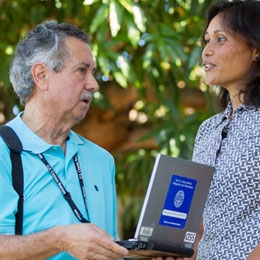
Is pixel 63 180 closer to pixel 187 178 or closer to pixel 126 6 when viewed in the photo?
pixel 187 178

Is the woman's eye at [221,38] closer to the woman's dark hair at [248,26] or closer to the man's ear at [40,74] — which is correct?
the woman's dark hair at [248,26]

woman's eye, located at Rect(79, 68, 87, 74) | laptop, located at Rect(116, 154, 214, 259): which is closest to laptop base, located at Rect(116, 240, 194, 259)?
laptop, located at Rect(116, 154, 214, 259)

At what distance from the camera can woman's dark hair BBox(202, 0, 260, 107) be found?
370cm

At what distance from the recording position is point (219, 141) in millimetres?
3719

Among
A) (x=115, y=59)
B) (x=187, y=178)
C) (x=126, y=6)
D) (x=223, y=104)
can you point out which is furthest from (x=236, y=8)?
(x=115, y=59)

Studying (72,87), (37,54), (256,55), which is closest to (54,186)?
(72,87)

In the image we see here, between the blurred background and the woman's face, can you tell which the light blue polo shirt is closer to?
the woman's face

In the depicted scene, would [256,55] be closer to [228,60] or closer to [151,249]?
[228,60]

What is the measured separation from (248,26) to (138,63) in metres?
2.46

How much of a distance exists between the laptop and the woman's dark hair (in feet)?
1.30

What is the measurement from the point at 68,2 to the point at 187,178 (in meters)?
2.74

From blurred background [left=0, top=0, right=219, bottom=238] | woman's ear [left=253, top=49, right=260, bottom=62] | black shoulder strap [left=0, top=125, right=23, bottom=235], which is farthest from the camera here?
blurred background [left=0, top=0, right=219, bottom=238]

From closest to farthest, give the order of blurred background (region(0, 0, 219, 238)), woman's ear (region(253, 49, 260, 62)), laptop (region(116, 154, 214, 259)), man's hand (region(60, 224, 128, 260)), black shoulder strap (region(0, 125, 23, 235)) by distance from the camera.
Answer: man's hand (region(60, 224, 128, 260))
laptop (region(116, 154, 214, 259))
black shoulder strap (region(0, 125, 23, 235))
woman's ear (region(253, 49, 260, 62))
blurred background (region(0, 0, 219, 238))

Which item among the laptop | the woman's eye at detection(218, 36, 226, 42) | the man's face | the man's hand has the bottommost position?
the man's hand
